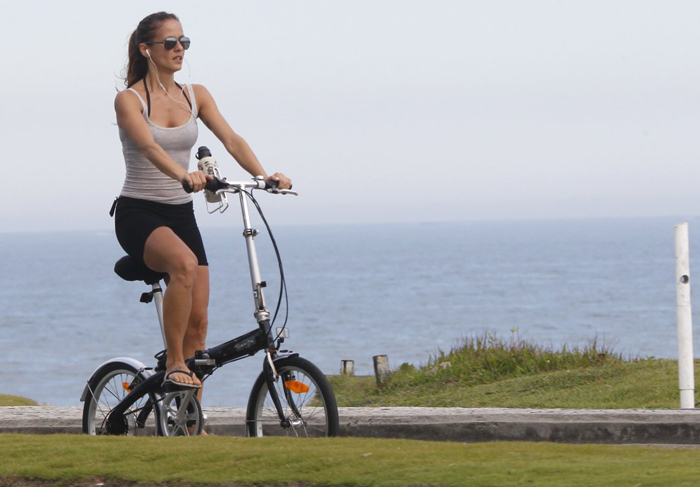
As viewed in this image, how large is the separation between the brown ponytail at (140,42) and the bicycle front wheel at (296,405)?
1.70 metres

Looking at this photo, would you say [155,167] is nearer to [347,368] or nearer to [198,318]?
[198,318]

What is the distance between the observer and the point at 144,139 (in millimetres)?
5617

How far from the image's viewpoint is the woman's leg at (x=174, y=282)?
5.71 meters

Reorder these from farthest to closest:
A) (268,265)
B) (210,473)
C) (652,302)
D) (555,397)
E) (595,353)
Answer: (268,265) < (652,302) < (595,353) < (555,397) < (210,473)

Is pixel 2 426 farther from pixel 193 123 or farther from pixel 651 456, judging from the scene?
pixel 651 456

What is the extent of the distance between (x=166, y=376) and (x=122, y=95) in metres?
1.47

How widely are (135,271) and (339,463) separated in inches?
73.4

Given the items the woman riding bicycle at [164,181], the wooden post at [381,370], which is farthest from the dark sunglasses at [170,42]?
the wooden post at [381,370]

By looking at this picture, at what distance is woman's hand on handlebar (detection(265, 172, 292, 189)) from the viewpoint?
579cm

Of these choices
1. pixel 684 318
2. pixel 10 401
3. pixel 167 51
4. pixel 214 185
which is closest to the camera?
pixel 214 185

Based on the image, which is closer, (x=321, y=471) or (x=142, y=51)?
(x=321, y=471)

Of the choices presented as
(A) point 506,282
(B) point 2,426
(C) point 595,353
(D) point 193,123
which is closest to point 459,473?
(D) point 193,123

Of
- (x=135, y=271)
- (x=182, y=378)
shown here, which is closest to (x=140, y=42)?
(x=135, y=271)

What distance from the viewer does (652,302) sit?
309 feet
